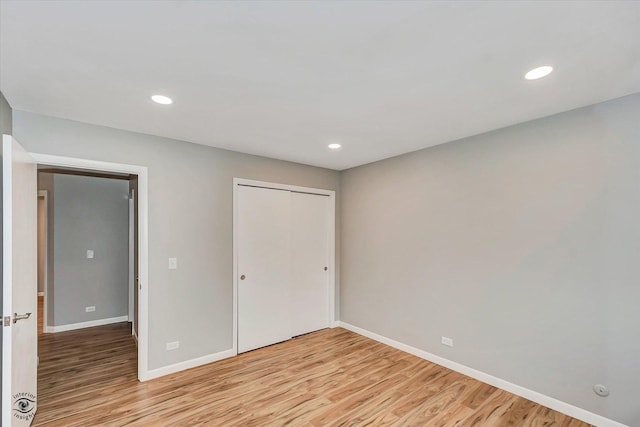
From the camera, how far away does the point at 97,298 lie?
15.7 feet

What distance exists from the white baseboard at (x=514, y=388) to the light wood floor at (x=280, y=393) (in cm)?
6

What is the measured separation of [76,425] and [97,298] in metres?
3.11

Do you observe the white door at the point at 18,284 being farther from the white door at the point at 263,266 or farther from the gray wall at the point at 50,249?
the gray wall at the point at 50,249

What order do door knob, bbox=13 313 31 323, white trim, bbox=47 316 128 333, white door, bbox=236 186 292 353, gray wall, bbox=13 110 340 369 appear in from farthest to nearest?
white trim, bbox=47 316 128 333 → white door, bbox=236 186 292 353 → gray wall, bbox=13 110 340 369 → door knob, bbox=13 313 31 323

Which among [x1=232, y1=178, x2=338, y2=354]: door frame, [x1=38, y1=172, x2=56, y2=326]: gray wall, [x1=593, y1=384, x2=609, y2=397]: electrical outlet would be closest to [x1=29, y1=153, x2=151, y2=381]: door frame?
[x1=232, y1=178, x2=338, y2=354]: door frame

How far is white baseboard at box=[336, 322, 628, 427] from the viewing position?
88.9 inches

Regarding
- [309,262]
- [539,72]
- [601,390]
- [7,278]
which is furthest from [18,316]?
[601,390]

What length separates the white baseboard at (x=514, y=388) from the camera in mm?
2258

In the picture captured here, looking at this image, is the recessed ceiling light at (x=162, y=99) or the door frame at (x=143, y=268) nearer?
the recessed ceiling light at (x=162, y=99)

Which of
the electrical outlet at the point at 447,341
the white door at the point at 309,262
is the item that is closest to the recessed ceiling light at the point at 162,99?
the white door at the point at 309,262

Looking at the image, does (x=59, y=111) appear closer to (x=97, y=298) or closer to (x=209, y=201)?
(x=209, y=201)

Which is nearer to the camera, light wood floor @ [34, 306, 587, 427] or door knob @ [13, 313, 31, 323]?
door knob @ [13, 313, 31, 323]

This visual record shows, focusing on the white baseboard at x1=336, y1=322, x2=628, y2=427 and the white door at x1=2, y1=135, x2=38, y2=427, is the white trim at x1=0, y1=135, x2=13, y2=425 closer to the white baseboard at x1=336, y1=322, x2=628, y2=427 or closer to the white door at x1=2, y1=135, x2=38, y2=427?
the white door at x1=2, y1=135, x2=38, y2=427

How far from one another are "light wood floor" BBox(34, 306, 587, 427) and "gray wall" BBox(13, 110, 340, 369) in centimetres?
41
